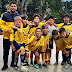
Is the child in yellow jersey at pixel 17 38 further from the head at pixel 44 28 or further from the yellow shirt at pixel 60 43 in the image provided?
the yellow shirt at pixel 60 43

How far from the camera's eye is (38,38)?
458 centimetres

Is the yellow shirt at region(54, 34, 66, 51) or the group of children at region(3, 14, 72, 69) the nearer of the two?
the group of children at region(3, 14, 72, 69)

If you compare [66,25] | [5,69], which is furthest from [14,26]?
[66,25]

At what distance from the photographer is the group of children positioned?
4.19 metres

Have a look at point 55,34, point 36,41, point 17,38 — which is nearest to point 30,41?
point 36,41

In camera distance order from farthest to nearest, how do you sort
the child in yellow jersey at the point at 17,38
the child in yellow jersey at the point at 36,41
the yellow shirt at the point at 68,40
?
the yellow shirt at the point at 68,40
the child in yellow jersey at the point at 36,41
the child in yellow jersey at the point at 17,38

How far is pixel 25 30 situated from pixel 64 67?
1620mm

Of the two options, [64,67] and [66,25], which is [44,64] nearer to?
[64,67]

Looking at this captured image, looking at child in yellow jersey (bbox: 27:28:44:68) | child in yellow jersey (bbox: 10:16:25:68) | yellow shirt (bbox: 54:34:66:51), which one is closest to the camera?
child in yellow jersey (bbox: 10:16:25:68)

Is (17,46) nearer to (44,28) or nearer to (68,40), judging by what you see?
(44,28)

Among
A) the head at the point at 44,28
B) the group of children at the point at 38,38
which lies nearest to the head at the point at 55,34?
the group of children at the point at 38,38

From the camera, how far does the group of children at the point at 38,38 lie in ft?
13.8

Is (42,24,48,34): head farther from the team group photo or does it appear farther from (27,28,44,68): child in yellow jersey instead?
(27,28,44,68): child in yellow jersey

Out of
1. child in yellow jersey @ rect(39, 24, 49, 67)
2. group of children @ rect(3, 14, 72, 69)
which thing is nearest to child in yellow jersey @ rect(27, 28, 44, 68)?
group of children @ rect(3, 14, 72, 69)
